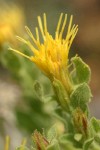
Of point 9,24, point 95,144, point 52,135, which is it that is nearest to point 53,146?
point 52,135

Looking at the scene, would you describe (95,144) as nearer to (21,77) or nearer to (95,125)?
(95,125)

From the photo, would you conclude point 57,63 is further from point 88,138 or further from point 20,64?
point 20,64

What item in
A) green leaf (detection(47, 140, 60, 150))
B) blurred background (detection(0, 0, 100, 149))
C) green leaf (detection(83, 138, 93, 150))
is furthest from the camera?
blurred background (detection(0, 0, 100, 149))

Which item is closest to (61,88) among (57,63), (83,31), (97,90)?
(57,63)

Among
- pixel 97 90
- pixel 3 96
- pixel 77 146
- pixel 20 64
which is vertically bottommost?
pixel 77 146

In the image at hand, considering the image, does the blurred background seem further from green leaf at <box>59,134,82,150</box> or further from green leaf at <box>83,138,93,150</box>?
green leaf at <box>83,138,93,150</box>

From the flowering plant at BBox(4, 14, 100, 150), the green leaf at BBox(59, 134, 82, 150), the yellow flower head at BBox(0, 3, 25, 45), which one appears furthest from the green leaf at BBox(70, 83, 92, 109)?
the yellow flower head at BBox(0, 3, 25, 45)

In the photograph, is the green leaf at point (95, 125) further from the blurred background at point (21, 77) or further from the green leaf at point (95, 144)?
the blurred background at point (21, 77)
